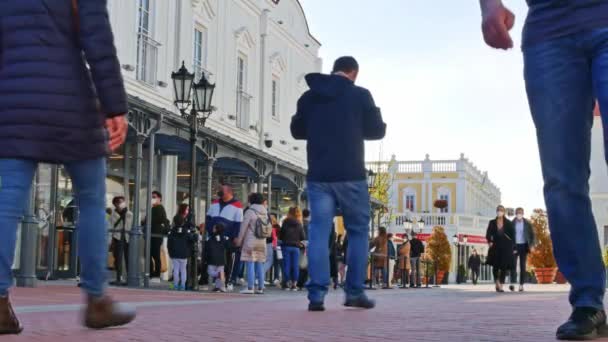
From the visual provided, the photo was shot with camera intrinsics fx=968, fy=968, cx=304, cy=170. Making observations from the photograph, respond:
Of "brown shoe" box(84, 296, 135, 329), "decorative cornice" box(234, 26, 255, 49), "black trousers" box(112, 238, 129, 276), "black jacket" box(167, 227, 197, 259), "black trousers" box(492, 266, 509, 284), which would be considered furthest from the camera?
"decorative cornice" box(234, 26, 255, 49)

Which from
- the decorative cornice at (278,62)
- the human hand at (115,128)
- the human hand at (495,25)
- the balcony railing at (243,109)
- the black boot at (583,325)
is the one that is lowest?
the black boot at (583,325)

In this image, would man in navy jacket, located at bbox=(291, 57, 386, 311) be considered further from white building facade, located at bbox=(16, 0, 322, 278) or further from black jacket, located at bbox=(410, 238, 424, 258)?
black jacket, located at bbox=(410, 238, 424, 258)

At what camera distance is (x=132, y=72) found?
19672 mm

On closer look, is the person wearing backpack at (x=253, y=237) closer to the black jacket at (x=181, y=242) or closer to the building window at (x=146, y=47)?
the black jacket at (x=181, y=242)

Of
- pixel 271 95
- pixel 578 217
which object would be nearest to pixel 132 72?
pixel 271 95

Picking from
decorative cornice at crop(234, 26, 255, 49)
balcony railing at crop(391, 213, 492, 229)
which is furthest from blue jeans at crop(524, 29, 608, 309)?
balcony railing at crop(391, 213, 492, 229)

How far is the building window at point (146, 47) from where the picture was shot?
2036cm

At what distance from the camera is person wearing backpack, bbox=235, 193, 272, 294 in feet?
47.8

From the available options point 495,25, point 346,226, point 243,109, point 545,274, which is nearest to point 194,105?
point 346,226

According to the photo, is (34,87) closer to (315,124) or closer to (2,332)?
(2,332)

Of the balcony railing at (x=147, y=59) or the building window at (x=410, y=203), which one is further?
the building window at (x=410, y=203)

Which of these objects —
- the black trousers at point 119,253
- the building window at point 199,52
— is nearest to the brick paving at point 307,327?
the black trousers at point 119,253

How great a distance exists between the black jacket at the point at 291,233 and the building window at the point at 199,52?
6.69 meters

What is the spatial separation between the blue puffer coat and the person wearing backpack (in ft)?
33.8
